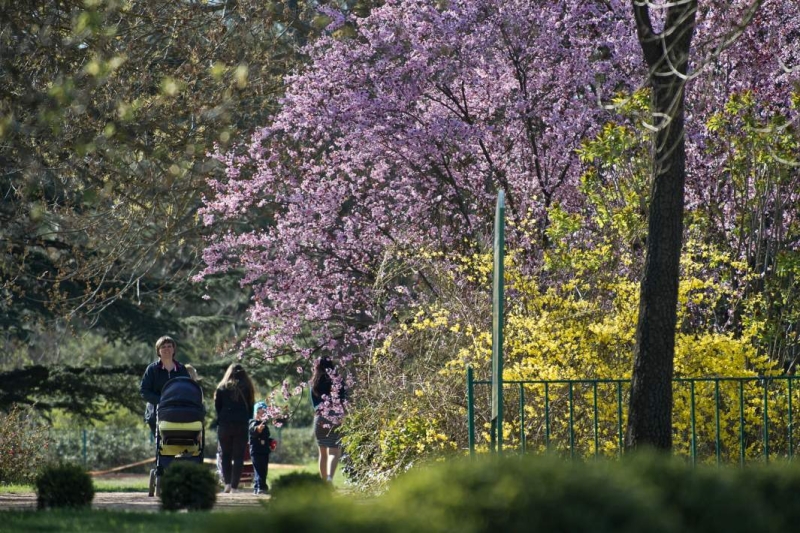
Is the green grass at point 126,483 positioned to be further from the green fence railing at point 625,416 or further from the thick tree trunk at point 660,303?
the thick tree trunk at point 660,303

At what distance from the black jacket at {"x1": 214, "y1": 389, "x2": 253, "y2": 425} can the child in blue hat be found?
1.85 ft

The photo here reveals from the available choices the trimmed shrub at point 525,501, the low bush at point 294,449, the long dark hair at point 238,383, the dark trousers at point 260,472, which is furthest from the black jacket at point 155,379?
the low bush at point 294,449

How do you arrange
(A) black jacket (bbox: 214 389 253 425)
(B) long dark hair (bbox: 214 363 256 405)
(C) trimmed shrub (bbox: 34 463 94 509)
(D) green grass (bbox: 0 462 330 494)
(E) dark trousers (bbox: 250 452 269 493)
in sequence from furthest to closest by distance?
(D) green grass (bbox: 0 462 330 494) < (E) dark trousers (bbox: 250 452 269 493) < (A) black jacket (bbox: 214 389 253 425) < (B) long dark hair (bbox: 214 363 256 405) < (C) trimmed shrub (bbox: 34 463 94 509)

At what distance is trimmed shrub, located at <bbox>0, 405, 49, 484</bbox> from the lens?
62.2ft

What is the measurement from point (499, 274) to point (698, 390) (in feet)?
12.7

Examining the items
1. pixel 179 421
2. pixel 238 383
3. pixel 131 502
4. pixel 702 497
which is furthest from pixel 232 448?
pixel 702 497

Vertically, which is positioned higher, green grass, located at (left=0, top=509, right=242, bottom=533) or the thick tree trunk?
the thick tree trunk

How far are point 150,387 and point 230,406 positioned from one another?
2.21 m

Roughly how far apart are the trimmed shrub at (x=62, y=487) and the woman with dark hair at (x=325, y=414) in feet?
16.9

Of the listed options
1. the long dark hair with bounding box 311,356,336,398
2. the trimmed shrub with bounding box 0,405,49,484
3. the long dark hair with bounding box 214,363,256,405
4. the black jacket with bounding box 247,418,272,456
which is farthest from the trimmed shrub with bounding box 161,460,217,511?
the trimmed shrub with bounding box 0,405,49,484

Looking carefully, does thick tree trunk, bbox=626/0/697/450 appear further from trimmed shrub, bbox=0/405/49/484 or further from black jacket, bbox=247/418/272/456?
trimmed shrub, bbox=0/405/49/484

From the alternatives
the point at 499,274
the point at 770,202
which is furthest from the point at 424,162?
the point at 499,274

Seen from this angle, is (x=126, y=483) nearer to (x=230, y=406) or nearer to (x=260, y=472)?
(x=260, y=472)

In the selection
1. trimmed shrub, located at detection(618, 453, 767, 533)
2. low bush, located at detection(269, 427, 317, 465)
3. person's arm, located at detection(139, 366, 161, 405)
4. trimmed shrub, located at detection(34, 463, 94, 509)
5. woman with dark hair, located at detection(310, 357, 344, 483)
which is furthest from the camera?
low bush, located at detection(269, 427, 317, 465)
